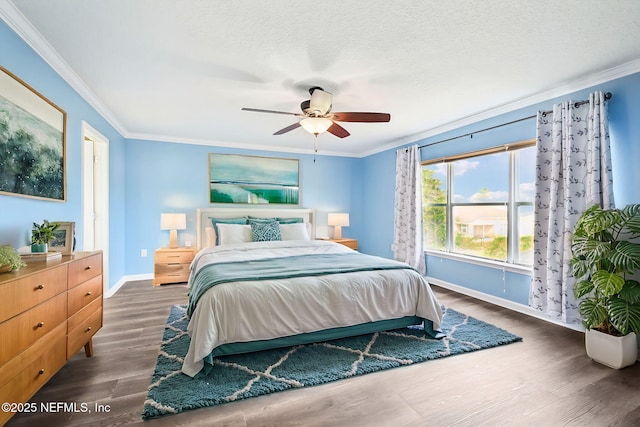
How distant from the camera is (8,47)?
75.9 inches

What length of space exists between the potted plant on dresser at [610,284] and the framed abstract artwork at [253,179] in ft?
14.3

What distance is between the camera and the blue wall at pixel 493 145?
8.46 feet

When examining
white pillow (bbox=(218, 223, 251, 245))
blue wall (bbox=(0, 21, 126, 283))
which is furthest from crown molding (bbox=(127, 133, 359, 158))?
white pillow (bbox=(218, 223, 251, 245))

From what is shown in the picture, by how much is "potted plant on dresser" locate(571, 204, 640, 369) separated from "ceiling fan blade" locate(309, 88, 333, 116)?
2454mm

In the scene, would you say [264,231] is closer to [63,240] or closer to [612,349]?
[63,240]

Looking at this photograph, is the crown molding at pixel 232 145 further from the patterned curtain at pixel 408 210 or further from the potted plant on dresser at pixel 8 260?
the potted plant on dresser at pixel 8 260

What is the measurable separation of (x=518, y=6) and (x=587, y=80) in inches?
63.4

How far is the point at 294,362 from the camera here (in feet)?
7.61

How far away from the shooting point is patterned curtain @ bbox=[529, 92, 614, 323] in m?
2.66

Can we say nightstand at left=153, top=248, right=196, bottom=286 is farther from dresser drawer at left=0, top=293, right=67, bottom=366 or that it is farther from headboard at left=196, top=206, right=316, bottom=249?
dresser drawer at left=0, top=293, right=67, bottom=366

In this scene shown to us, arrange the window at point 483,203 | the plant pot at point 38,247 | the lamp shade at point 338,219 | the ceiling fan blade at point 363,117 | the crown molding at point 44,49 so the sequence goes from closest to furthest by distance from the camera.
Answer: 1. the crown molding at point 44,49
2. the plant pot at point 38,247
3. the ceiling fan blade at point 363,117
4. the window at point 483,203
5. the lamp shade at point 338,219

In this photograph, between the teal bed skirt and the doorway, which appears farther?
the doorway


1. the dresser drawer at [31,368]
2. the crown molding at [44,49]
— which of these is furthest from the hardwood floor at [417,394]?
the crown molding at [44,49]

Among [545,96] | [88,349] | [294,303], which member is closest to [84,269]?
[88,349]
